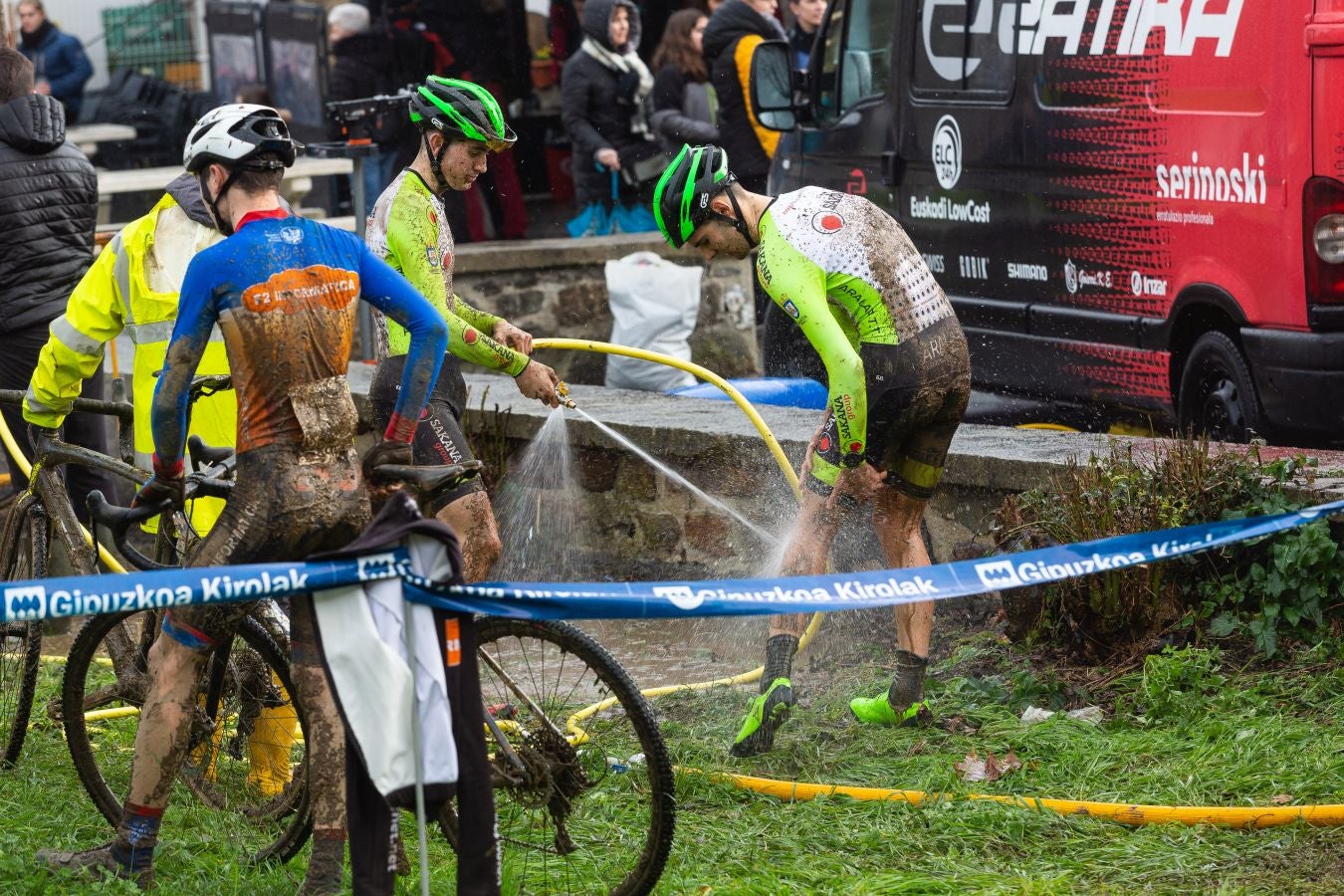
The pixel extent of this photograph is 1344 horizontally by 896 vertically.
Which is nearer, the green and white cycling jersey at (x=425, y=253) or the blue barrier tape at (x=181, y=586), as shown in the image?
the blue barrier tape at (x=181, y=586)

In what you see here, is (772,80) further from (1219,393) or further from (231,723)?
(231,723)

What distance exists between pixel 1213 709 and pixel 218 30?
1323 centimetres

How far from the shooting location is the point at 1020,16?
8.32 meters

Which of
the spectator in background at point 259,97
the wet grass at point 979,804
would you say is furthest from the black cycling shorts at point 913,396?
the spectator in background at point 259,97

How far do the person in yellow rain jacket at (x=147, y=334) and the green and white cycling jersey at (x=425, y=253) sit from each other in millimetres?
524

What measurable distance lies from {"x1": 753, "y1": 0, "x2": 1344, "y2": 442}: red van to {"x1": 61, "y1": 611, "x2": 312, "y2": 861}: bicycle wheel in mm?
3977

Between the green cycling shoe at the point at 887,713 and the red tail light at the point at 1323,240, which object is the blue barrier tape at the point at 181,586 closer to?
the green cycling shoe at the point at 887,713

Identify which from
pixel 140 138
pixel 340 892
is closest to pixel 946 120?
pixel 340 892

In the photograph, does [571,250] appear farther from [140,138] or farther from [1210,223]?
[140,138]

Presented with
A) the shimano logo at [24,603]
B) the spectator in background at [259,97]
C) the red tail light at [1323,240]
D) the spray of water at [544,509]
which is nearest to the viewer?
the shimano logo at [24,603]

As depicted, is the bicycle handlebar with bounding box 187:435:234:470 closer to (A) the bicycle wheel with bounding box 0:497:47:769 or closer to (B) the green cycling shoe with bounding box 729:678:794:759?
(A) the bicycle wheel with bounding box 0:497:47:769

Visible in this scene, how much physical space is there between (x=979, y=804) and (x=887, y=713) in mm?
909

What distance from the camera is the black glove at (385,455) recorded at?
14.3 feet

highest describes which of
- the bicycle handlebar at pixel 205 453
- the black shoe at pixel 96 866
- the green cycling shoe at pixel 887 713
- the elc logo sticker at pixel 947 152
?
the elc logo sticker at pixel 947 152
